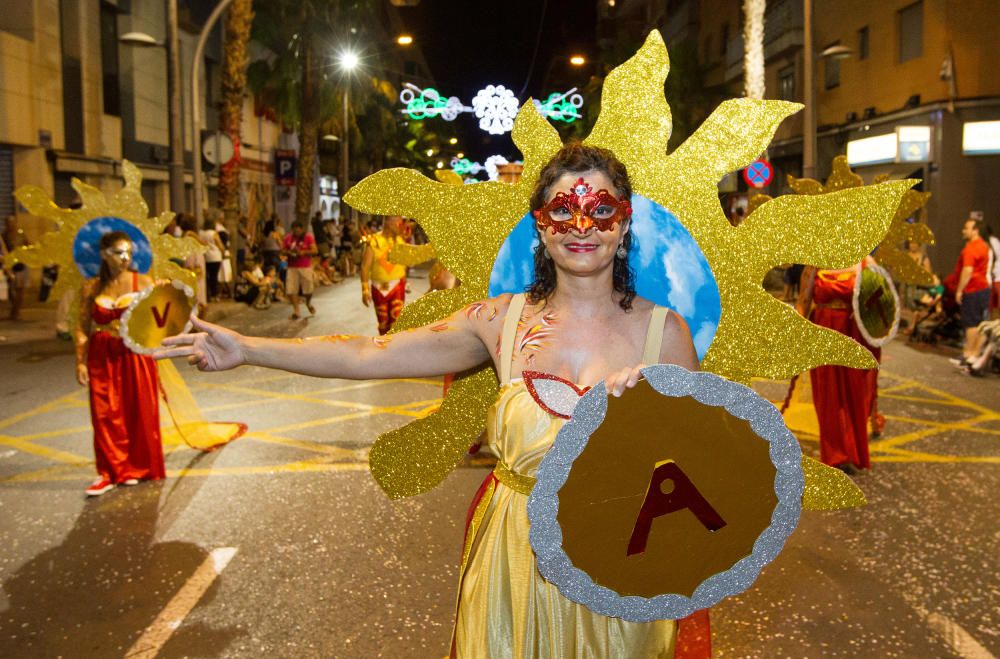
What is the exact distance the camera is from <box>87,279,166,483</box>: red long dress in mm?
6355

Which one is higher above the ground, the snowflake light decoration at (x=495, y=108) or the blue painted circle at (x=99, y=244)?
the snowflake light decoration at (x=495, y=108)

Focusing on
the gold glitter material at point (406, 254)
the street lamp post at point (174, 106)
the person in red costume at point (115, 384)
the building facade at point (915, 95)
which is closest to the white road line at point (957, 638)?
the gold glitter material at point (406, 254)

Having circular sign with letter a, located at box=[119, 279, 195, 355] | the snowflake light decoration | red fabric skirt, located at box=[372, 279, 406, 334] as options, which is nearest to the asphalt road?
circular sign with letter a, located at box=[119, 279, 195, 355]

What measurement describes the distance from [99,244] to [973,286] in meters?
10.4

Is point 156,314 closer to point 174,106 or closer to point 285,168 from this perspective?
point 174,106

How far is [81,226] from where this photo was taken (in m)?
6.30

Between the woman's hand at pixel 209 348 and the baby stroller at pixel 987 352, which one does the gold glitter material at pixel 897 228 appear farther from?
the baby stroller at pixel 987 352

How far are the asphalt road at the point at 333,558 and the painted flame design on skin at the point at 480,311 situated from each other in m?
1.96

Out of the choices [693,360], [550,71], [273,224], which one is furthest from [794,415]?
[550,71]

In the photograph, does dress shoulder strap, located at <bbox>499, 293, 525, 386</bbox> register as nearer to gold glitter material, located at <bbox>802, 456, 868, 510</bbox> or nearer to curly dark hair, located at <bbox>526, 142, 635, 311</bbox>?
curly dark hair, located at <bbox>526, 142, 635, 311</bbox>

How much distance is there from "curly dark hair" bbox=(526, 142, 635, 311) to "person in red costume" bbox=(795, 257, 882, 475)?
4.66 m

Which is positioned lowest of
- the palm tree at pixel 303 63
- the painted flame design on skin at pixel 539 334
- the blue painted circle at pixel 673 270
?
the painted flame design on skin at pixel 539 334

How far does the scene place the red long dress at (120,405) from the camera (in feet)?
20.9

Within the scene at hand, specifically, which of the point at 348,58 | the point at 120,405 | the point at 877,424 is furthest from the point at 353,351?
the point at 348,58
